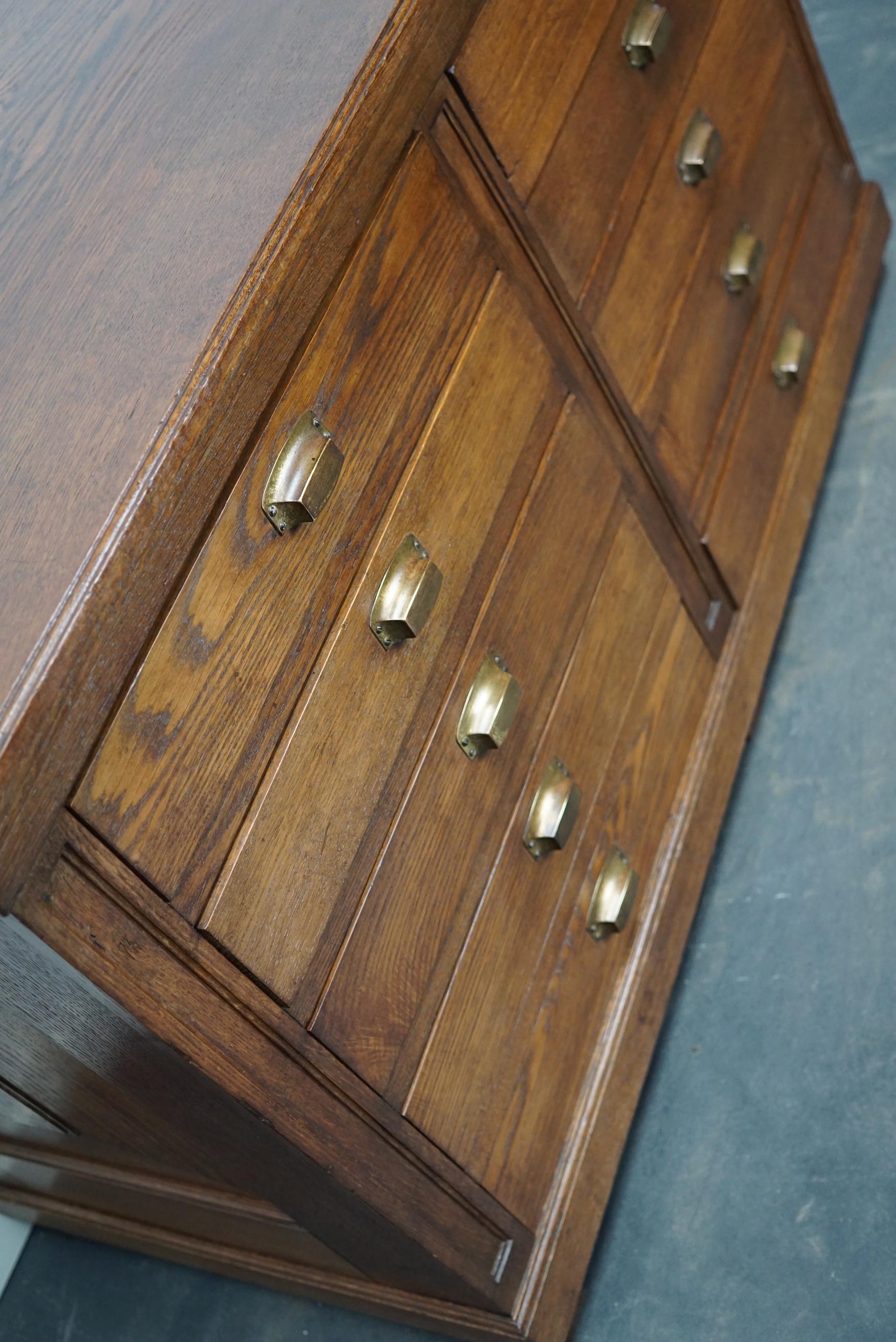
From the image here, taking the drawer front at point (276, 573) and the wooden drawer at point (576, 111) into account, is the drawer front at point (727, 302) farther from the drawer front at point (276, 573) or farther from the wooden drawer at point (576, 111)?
the drawer front at point (276, 573)

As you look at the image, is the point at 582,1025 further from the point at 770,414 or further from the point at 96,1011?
the point at 770,414

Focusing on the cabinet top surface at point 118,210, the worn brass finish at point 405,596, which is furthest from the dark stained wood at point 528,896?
the cabinet top surface at point 118,210

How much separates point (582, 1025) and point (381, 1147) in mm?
319

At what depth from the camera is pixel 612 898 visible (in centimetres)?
125

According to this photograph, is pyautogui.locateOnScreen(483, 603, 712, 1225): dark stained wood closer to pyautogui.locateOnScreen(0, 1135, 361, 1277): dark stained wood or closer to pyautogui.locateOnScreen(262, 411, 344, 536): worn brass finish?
pyautogui.locateOnScreen(0, 1135, 361, 1277): dark stained wood

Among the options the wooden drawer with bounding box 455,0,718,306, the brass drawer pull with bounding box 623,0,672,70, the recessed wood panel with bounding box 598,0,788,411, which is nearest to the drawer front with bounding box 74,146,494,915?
the wooden drawer with bounding box 455,0,718,306

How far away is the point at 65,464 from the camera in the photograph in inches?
27.5

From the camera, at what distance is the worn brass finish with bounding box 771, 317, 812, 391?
1.60 meters

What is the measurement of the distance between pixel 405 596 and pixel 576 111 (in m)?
0.55

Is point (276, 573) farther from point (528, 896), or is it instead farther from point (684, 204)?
point (684, 204)

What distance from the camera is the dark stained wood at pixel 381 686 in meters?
0.86

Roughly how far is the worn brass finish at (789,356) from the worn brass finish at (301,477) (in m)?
0.91

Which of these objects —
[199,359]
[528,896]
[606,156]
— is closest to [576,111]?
[606,156]

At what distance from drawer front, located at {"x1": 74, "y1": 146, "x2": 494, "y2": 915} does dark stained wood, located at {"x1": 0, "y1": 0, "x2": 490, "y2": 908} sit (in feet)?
0.14
